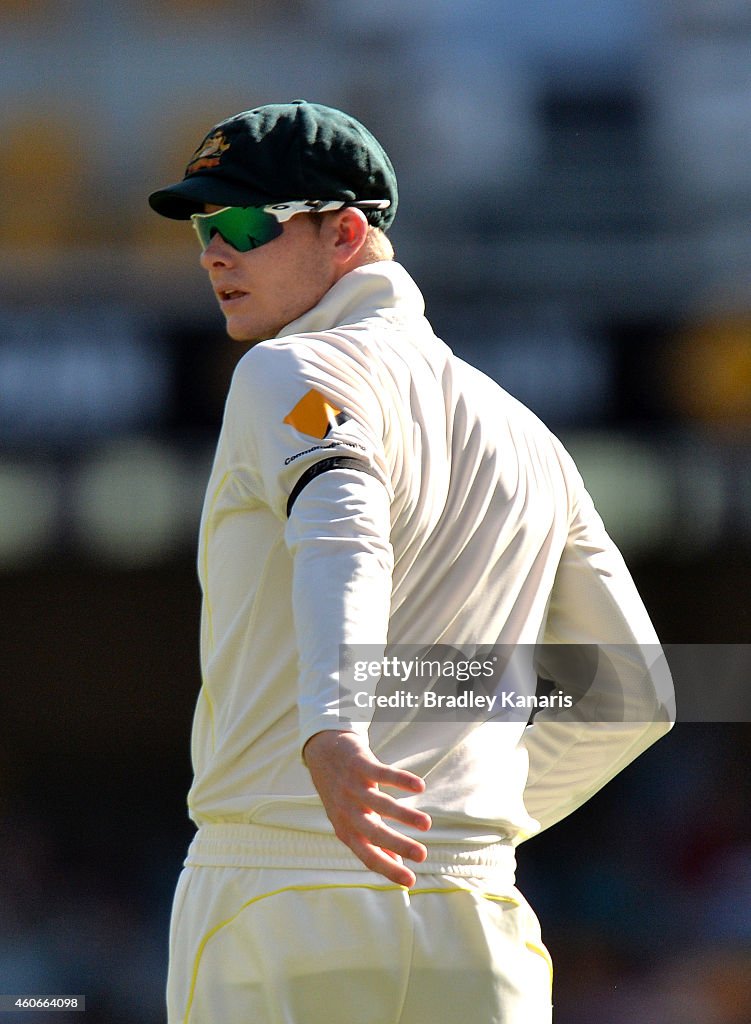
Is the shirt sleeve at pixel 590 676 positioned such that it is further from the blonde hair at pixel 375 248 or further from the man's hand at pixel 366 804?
the man's hand at pixel 366 804

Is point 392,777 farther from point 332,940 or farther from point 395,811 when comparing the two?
point 332,940

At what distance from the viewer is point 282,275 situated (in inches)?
77.1

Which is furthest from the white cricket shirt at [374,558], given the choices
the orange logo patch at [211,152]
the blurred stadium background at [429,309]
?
the blurred stadium background at [429,309]

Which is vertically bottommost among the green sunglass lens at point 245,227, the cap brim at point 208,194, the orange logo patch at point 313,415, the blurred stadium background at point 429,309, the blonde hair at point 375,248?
the blurred stadium background at point 429,309

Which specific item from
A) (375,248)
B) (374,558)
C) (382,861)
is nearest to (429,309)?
(375,248)

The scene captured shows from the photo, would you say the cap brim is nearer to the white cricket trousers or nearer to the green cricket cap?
the green cricket cap

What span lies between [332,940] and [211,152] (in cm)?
Answer: 96

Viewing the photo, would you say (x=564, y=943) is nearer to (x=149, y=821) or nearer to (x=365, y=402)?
(x=149, y=821)

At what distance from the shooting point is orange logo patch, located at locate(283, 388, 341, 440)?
1.55 meters

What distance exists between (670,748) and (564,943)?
1.33 metres

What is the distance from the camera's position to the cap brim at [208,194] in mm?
1929

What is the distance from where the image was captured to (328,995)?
1.55 meters

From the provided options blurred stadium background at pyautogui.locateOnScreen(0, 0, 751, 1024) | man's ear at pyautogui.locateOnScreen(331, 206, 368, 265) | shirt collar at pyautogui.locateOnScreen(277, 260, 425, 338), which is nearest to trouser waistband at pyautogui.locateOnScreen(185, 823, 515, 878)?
shirt collar at pyautogui.locateOnScreen(277, 260, 425, 338)

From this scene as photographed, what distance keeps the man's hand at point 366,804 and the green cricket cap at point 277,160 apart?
0.80 metres
